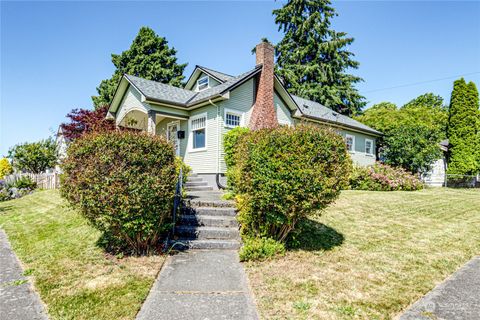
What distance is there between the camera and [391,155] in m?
20.8

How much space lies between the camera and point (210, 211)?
22.6 ft

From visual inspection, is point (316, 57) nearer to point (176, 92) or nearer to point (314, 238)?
point (176, 92)

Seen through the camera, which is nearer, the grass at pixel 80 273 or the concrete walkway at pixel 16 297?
the concrete walkway at pixel 16 297

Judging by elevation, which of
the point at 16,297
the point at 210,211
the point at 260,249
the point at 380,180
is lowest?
the point at 16,297

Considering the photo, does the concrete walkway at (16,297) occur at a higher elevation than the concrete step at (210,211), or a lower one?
lower

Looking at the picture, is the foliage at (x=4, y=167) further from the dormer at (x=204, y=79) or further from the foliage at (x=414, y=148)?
the foliage at (x=414, y=148)

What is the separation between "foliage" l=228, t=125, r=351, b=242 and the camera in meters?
5.01

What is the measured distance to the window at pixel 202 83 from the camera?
16.5 m

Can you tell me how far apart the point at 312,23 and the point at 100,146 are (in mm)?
33080

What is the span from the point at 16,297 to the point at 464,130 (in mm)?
27632

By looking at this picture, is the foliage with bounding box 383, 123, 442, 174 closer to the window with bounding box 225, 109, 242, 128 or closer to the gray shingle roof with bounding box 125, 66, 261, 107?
the gray shingle roof with bounding box 125, 66, 261, 107

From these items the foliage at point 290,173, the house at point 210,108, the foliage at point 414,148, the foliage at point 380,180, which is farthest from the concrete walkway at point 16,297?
the foliage at point 414,148

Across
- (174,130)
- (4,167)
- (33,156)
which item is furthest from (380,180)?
(4,167)

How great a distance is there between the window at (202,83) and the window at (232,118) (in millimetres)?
4242
